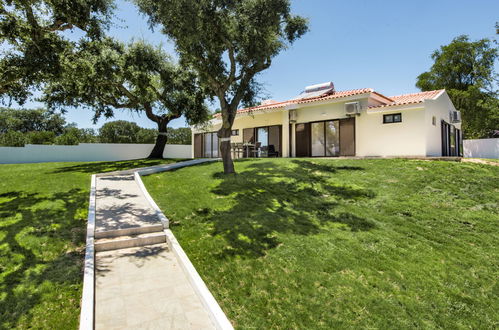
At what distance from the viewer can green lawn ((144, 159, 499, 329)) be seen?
3832 mm

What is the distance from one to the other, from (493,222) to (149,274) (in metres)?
7.93

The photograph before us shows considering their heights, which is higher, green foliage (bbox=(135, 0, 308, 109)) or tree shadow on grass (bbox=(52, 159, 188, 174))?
green foliage (bbox=(135, 0, 308, 109))

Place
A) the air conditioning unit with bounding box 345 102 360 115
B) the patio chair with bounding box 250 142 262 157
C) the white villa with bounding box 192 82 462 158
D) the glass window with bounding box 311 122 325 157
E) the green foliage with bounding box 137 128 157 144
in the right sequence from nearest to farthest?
1. the white villa with bounding box 192 82 462 158
2. the air conditioning unit with bounding box 345 102 360 115
3. the glass window with bounding box 311 122 325 157
4. the patio chair with bounding box 250 142 262 157
5. the green foliage with bounding box 137 128 157 144

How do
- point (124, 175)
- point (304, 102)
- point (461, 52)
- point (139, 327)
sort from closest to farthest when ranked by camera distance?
point (139, 327)
point (124, 175)
point (304, 102)
point (461, 52)

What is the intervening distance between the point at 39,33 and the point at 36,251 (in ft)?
25.8

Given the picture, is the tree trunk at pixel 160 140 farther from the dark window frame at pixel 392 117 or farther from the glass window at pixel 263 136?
the dark window frame at pixel 392 117

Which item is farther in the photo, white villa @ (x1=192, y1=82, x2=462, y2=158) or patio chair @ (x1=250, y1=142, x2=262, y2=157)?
patio chair @ (x1=250, y1=142, x2=262, y2=157)

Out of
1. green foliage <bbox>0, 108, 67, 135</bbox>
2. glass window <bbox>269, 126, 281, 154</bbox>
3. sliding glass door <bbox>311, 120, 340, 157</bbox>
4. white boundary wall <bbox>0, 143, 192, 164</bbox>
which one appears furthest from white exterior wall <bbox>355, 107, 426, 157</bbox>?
green foliage <bbox>0, 108, 67, 135</bbox>

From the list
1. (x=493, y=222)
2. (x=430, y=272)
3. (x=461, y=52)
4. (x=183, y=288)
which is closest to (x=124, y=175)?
(x=183, y=288)

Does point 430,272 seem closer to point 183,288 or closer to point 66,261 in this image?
point 183,288

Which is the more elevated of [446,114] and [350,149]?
[446,114]

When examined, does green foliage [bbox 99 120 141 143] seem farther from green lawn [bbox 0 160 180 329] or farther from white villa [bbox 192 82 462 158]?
green lawn [bbox 0 160 180 329]

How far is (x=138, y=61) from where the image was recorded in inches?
621

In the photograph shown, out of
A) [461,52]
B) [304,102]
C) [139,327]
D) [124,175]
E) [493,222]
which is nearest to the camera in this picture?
[139,327]
